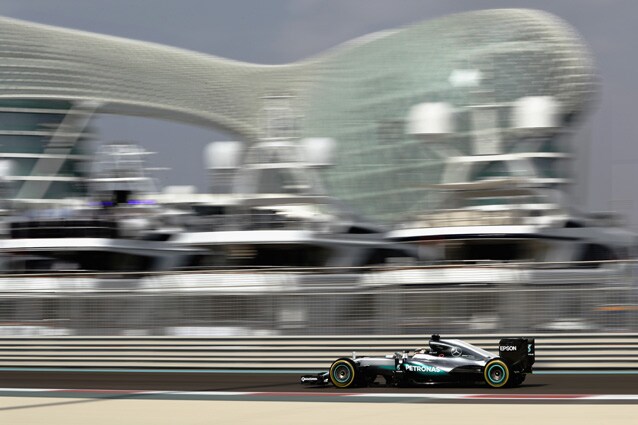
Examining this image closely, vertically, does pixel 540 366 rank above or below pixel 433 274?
below

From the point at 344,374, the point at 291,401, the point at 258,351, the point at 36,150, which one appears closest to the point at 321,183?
the point at 36,150

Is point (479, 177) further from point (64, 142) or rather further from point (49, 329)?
point (49, 329)

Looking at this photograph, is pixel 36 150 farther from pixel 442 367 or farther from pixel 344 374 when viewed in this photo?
pixel 442 367

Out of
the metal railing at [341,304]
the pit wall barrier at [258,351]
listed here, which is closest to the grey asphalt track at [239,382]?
the pit wall barrier at [258,351]

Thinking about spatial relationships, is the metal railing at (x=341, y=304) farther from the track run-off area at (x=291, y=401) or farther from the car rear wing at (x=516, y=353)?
the car rear wing at (x=516, y=353)

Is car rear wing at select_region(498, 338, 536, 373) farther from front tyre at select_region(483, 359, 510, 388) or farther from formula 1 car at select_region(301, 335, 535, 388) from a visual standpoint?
front tyre at select_region(483, 359, 510, 388)

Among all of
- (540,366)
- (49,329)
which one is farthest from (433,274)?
(49,329)

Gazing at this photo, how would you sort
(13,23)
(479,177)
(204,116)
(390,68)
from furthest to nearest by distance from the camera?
(204,116), (390,68), (13,23), (479,177)

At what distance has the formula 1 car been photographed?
643 inches

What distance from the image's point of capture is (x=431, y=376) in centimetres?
1661

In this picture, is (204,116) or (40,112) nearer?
(40,112)

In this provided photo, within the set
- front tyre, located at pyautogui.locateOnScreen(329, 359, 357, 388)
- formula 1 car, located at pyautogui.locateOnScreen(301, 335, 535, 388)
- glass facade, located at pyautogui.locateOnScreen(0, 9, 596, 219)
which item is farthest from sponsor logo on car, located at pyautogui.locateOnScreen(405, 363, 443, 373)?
glass facade, located at pyautogui.locateOnScreen(0, 9, 596, 219)

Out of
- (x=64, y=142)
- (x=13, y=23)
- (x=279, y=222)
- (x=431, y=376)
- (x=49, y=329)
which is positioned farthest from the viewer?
(x=13, y=23)

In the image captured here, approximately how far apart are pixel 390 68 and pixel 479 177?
29.4m
